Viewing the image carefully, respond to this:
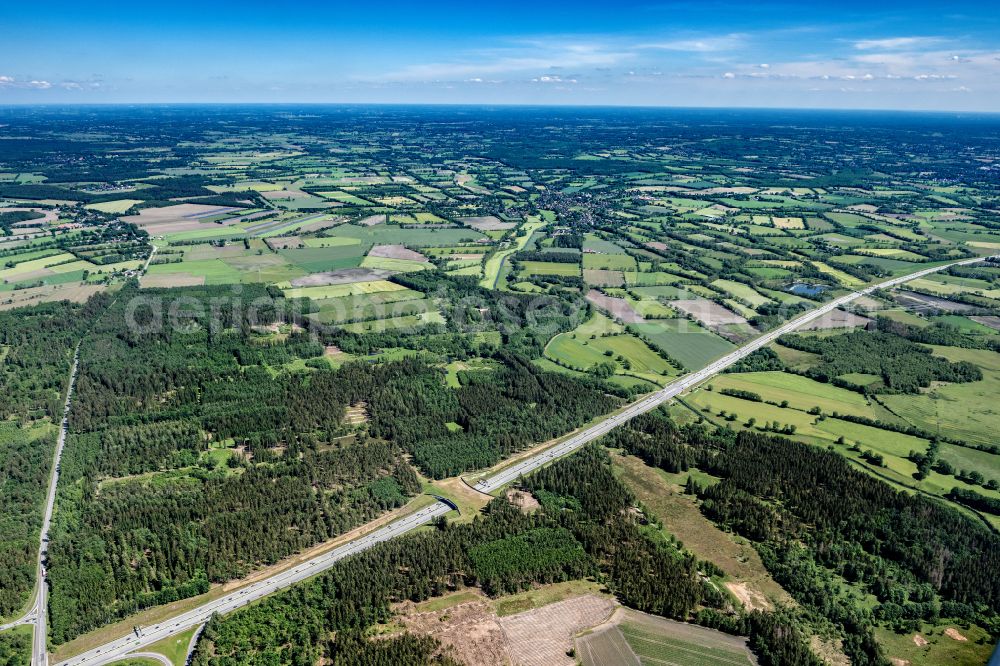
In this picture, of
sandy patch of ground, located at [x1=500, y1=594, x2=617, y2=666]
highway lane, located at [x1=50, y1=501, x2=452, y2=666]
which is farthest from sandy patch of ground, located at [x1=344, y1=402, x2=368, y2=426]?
sandy patch of ground, located at [x1=500, y1=594, x2=617, y2=666]

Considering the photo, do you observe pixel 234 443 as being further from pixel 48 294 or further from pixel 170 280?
pixel 48 294

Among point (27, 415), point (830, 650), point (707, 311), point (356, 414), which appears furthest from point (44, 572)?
point (707, 311)

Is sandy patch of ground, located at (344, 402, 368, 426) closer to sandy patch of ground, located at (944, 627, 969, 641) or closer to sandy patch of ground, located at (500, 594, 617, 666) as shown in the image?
sandy patch of ground, located at (500, 594, 617, 666)

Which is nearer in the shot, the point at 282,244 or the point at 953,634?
the point at 953,634

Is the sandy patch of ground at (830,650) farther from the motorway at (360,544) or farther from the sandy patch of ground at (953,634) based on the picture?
the motorway at (360,544)

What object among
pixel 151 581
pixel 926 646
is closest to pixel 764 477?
pixel 926 646

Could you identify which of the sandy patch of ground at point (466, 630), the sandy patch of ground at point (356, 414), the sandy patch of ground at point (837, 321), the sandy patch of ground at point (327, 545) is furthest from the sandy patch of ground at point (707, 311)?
the sandy patch of ground at point (466, 630)
